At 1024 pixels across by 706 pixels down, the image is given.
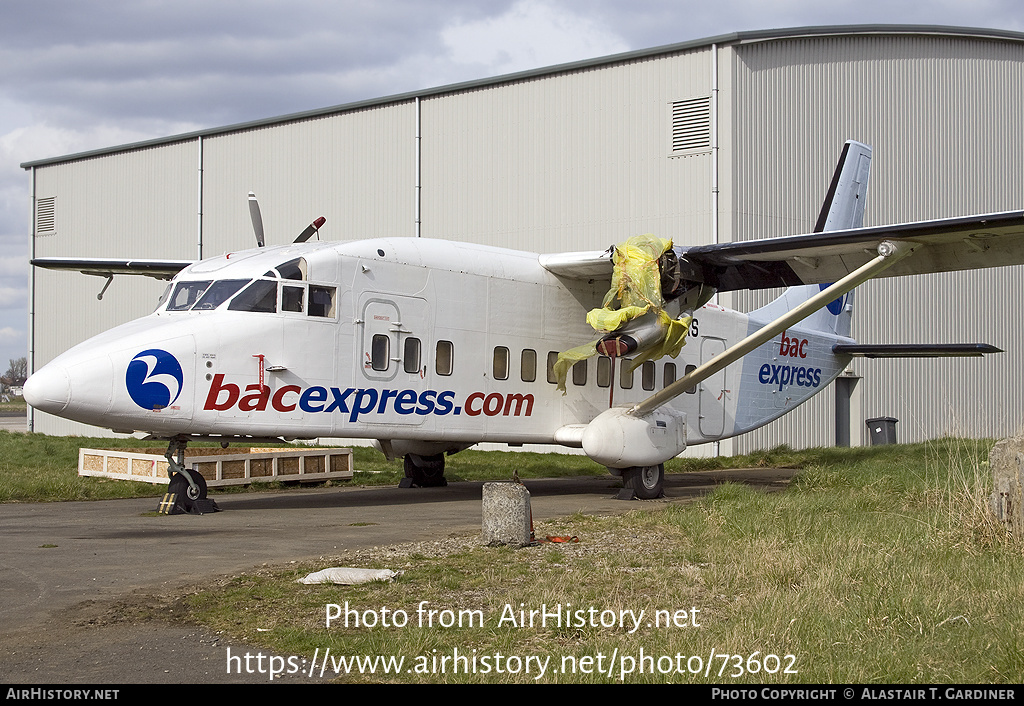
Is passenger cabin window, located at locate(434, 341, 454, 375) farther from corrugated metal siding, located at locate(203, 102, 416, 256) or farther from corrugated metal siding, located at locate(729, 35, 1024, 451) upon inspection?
corrugated metal siding, located at locate(203, 102, 416, 256)

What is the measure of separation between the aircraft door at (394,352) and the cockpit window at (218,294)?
66.2 inches

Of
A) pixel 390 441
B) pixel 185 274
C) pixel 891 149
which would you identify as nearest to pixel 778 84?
pixel 891 149

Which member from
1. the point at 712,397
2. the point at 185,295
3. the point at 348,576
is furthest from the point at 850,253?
the point at 348,576

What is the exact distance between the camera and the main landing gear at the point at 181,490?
41.2 ft

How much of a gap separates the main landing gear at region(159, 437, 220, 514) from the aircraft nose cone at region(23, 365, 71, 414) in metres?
1.68

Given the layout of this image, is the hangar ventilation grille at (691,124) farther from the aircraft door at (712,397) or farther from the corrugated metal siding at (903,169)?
the aircraft door at (712,397)

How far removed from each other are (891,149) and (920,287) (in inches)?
159

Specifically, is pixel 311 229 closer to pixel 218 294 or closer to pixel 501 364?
pixel 218 294

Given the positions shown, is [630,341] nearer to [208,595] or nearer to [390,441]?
[390,441]

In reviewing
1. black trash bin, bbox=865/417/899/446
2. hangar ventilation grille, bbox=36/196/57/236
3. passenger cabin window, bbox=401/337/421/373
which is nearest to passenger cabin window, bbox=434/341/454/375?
passenger cabin window, bbox=401/337/421/373

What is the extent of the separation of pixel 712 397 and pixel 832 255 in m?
4.13

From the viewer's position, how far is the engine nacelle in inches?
585

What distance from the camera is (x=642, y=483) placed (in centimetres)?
1538

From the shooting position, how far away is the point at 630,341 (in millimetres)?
13438
